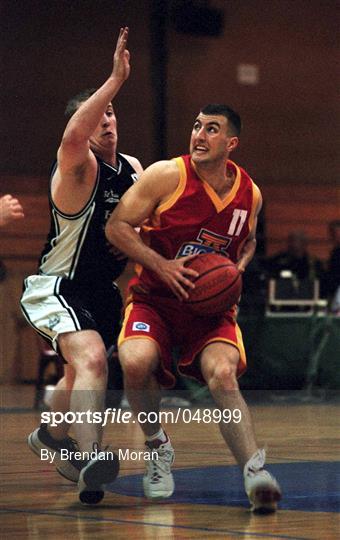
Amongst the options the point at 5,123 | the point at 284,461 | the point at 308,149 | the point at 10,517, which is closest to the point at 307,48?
the point at 308,149

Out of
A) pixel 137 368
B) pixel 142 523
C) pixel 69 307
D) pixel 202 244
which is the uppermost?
pixel 202 244

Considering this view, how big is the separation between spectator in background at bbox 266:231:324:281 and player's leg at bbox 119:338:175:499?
744 cm

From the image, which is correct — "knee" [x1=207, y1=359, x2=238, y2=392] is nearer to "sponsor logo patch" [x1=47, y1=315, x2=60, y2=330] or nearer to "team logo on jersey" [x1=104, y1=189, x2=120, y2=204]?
"sponsor logo patch" [x1=47, y1=315, x2=60, y2=330]

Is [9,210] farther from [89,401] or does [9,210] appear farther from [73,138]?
[89,401]

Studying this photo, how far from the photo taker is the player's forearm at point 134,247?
5355mm

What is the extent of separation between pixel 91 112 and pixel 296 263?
798cm

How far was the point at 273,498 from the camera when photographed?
4.87 metres

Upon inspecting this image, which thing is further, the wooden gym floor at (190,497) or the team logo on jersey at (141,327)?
the team logo on jersey at (141,327)

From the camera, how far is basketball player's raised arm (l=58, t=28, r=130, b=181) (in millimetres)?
5191

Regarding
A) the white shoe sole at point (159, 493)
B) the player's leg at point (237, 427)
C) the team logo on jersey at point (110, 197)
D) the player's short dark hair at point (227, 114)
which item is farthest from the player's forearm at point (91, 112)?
the white shoe sole at point (159, 493)

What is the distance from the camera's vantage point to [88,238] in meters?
5.61

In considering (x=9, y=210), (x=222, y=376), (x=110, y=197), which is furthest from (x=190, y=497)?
(x=9, y=210)

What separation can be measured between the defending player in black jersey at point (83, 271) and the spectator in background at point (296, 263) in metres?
7.17

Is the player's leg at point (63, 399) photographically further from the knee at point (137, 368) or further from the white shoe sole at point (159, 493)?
the white shoe sole at point (159, 493)
